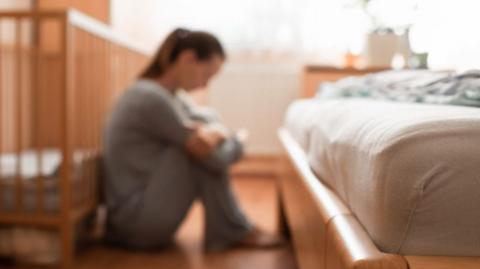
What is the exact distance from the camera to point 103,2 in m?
0.98

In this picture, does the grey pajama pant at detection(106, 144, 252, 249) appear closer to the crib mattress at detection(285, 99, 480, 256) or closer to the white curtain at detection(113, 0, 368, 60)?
the crib mattress at detection(285, 99, 480, 256)

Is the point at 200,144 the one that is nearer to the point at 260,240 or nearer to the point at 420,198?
the point at 260,240

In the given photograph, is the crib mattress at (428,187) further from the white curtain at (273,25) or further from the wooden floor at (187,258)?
the white curtain at (273,25)

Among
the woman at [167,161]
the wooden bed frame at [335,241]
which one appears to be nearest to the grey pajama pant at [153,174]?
the woman at [167,161]

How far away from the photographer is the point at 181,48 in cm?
170

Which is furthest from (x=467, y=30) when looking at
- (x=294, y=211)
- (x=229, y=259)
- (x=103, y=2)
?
(x=229, y=259)

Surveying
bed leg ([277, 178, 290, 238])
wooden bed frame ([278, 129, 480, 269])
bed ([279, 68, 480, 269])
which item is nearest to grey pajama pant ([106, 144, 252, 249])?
bed leg ([277, 178, 290, 238])

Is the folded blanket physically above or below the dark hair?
below

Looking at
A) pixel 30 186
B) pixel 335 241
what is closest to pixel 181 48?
pixel 30 186

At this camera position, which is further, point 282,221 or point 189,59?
point 282,221

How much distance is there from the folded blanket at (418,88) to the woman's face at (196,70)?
1.57ft

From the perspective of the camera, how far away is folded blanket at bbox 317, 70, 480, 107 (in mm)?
742

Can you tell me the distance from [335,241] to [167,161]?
1.21 metres

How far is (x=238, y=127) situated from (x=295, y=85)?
0.40 m
